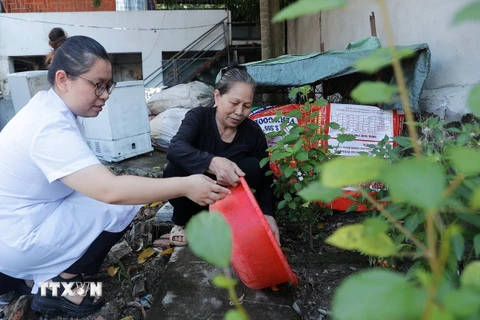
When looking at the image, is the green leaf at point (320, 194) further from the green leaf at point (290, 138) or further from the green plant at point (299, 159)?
the green leaf at point (290, 138)

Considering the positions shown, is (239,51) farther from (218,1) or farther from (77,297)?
(77,297)

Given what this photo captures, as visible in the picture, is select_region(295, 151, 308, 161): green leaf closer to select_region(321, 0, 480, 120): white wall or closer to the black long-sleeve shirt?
the black long-sleeve shirt

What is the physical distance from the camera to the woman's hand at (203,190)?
1.66 metres

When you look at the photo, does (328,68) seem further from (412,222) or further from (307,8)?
(307,8)

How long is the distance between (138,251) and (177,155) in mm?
898

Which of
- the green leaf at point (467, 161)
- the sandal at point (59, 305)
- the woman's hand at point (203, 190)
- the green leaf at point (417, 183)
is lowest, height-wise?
the sandal at point (59, 305)

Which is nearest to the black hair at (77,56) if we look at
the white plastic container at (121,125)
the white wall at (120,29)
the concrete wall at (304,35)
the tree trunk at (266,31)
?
the white plastic container at (121,125)

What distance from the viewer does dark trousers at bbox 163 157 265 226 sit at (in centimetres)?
243

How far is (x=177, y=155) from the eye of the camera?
7.57ft

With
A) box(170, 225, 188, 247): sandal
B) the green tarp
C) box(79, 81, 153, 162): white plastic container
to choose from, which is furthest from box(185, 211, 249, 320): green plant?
box(79, 81, 153, 162): white plastic container

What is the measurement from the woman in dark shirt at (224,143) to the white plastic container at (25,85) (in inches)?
122

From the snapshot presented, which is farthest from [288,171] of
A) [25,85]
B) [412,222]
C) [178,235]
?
[25,85]

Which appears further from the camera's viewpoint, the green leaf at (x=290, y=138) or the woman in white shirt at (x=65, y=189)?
the green leaf at (x=290, y=138)

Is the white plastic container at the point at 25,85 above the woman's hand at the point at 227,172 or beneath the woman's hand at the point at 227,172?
above
